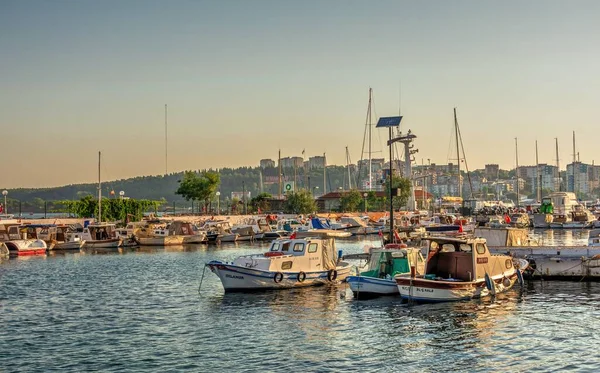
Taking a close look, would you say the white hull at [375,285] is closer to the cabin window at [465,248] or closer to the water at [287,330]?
the water at [287,330]

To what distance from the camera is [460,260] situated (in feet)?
139

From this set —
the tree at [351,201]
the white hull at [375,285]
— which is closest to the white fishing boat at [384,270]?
the white hull at [375,285]

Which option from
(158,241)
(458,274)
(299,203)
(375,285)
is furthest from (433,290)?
(299,203)

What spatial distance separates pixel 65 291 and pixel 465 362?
99.6ft

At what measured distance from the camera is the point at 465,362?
2817cm

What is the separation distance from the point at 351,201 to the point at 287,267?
122104 millimetres

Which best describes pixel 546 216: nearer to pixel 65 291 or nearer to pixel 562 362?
pixel 65 291

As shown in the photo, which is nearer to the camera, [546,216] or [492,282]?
[492,282]

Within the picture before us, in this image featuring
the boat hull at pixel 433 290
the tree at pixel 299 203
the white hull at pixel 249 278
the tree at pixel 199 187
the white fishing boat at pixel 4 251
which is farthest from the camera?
the tree at pixel 299 203

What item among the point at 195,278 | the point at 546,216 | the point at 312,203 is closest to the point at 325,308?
the point at 195,278

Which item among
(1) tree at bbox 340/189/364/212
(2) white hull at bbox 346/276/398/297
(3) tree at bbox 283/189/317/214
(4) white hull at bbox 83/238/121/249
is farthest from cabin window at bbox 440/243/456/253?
(1) tree at bbox 340/189/364/212

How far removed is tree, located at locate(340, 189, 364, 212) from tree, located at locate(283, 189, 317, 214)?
9394mm

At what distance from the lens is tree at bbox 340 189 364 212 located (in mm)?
168375

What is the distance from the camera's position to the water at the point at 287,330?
2838 cm
